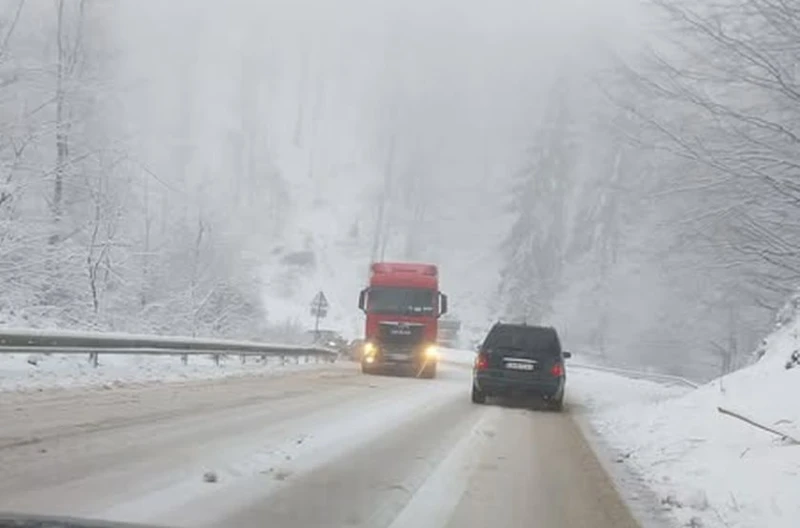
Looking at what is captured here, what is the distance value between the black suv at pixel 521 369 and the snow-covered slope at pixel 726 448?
125cm

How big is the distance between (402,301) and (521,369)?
1134 cm

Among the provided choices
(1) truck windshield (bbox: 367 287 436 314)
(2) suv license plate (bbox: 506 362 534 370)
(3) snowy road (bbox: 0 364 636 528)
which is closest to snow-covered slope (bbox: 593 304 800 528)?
(3) snowy road (bbox: 0 364 636 528)

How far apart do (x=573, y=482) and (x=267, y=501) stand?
3.70 meters

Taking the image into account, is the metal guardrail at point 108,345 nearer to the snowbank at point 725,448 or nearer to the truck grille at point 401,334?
the truck grille at point 401,334

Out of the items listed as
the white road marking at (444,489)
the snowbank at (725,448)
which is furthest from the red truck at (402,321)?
the white road marking at (444,489)

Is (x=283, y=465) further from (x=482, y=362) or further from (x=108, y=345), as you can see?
(x=482, y=362)

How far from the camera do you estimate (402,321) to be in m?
30.5

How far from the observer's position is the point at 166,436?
33.6ft

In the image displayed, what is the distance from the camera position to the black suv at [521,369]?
1970 centimetres

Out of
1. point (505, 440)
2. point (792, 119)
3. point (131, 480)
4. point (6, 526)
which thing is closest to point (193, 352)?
point (505, 440)

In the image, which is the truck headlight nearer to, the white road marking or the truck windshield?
the truck windshield

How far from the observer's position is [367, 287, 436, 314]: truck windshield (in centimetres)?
3064

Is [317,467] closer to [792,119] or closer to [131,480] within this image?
[131,480]

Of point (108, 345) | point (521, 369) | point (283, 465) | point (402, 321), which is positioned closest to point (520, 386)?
point (521, 369)
